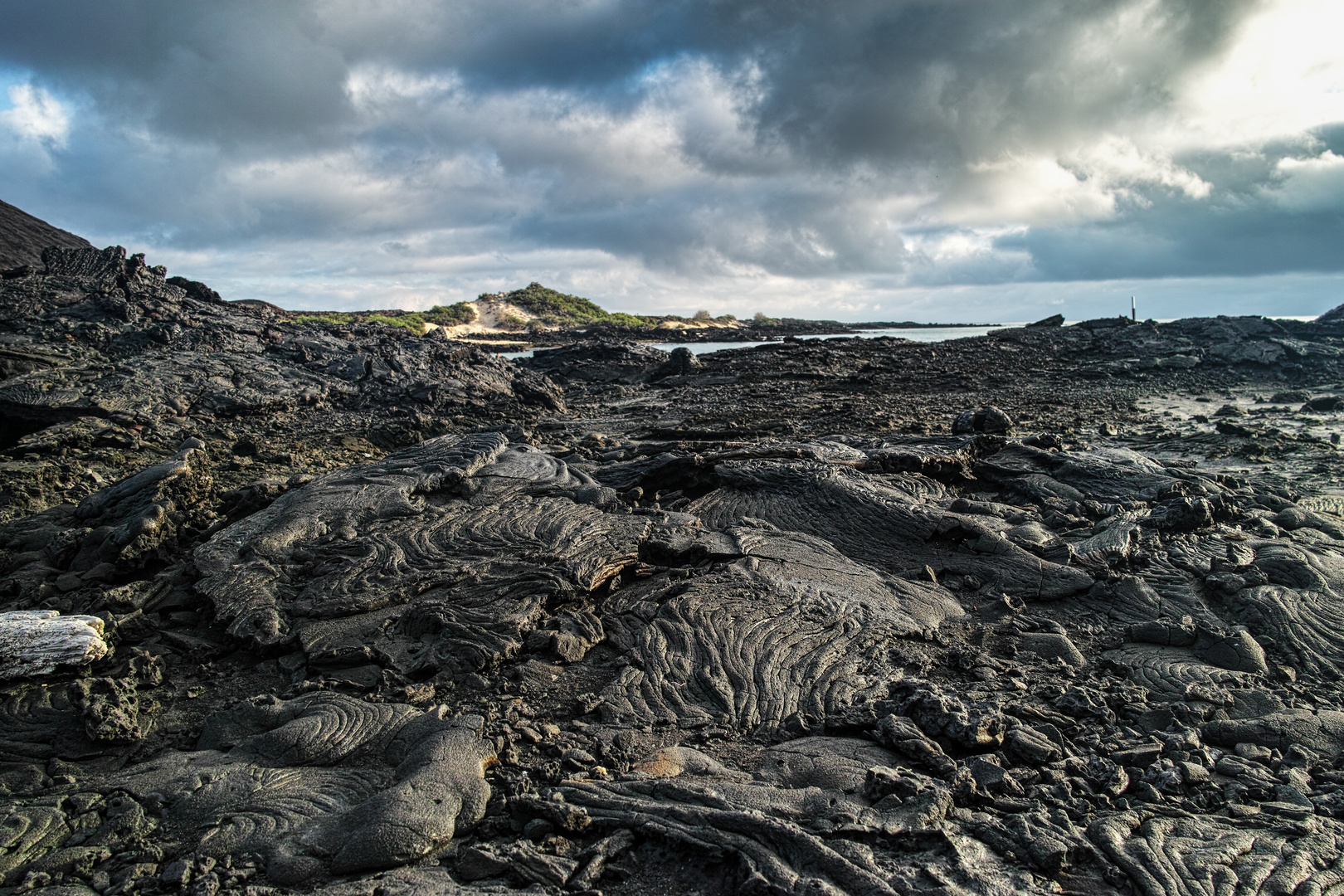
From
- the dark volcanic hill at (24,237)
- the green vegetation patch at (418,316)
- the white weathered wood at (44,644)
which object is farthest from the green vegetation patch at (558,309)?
the white weathered wood at (44,644)

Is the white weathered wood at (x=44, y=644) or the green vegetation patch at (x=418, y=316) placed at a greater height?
the green vegetation patch at (x=418, y=316)

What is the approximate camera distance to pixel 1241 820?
149 inches

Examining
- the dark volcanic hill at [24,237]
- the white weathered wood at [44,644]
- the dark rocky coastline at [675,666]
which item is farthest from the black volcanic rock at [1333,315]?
the dark volcanic hill at [24,237]

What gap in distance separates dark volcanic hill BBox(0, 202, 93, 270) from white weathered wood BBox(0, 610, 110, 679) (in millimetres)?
26470

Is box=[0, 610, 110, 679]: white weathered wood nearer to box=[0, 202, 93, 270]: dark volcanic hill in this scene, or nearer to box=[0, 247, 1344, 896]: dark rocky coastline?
box=[0, 247, 1344, 896]: dark rocky coastline

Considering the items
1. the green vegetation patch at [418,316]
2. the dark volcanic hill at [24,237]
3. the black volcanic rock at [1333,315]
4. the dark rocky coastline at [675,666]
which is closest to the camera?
the dark rocky coastline at [675,666]

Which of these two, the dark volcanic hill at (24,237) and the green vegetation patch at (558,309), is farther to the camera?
the green vegetation patch at (558,309)

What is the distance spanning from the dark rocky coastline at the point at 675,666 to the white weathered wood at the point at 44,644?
28mm

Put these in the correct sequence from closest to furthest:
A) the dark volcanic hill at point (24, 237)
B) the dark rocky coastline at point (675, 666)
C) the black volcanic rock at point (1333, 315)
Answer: the dark rocky coastline at point (675, 666) < the dark volcanic hill at point (24, 237) < the black volcanic rock at point (1333, 315)

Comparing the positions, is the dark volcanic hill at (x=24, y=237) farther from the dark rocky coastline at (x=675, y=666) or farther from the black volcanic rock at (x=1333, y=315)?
the black volcanic rock at (x=1333, y=315)

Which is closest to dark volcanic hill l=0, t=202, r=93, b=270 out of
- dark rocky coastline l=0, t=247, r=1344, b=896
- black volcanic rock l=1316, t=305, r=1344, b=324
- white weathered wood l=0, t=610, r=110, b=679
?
dark rocky coastline l=0, t=247, r=1344, b=896

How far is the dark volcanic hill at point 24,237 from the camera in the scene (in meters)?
25.2

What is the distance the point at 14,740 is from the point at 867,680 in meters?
5.62

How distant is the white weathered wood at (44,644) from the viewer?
16.6 ft
